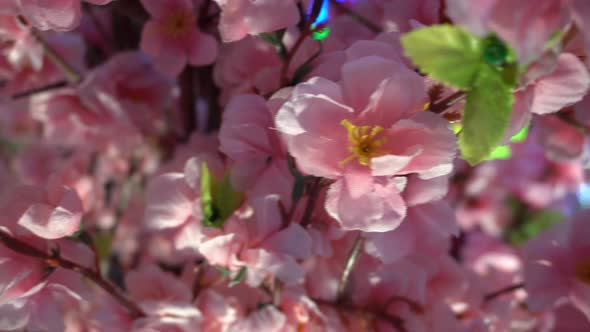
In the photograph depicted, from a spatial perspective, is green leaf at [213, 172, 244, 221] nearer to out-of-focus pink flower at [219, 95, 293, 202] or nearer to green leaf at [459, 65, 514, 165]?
out-of-focus pink flower at [219, 95, 293, 202]

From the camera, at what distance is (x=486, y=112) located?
0.76ft

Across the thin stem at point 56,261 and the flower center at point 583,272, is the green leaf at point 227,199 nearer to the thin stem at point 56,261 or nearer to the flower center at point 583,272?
the thin stem at point 56,261

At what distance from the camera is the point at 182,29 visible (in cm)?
38

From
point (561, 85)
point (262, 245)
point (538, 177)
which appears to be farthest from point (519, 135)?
point (538, 177)

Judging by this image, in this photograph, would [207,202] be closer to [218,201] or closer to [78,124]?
[218,201]

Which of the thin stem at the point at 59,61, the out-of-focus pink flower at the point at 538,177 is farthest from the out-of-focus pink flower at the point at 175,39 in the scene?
the out-of-focus pink flower at the point at 538,177

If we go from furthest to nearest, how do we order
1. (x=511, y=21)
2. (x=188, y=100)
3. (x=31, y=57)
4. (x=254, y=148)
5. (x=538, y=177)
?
(x=538, y=177) < (x=188, y=100) < (x=31, y=57) < (x=254, y=148) < (x=511, y=21)

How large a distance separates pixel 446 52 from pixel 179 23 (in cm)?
22

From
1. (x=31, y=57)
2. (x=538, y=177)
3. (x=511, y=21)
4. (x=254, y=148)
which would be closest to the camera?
(x=511, y=21)

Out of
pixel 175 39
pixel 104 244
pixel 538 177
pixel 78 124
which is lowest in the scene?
pixel 538 177

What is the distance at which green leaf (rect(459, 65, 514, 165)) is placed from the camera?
0.23 meters

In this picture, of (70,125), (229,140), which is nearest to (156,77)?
(70,125)

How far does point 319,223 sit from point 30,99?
0.37m

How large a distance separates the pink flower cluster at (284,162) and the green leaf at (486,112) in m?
0.02
